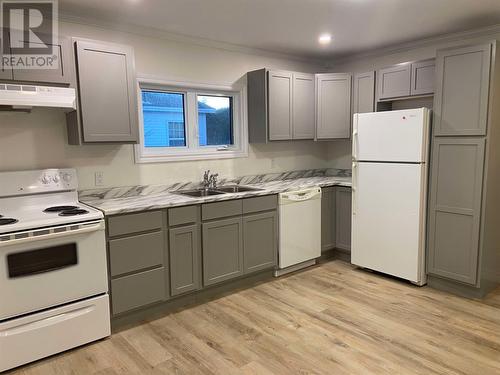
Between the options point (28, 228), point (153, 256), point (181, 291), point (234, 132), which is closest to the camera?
point (28, 228)

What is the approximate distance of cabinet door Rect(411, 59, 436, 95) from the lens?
362 cm

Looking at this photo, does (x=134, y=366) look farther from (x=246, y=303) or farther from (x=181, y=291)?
(x=246, y=303)

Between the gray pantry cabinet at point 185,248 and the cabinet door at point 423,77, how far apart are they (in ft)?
6.03

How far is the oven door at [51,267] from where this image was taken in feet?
7.33

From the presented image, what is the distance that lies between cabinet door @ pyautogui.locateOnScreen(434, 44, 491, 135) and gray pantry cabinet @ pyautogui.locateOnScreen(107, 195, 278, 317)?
5.67 feet

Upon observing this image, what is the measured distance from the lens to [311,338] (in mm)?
2658

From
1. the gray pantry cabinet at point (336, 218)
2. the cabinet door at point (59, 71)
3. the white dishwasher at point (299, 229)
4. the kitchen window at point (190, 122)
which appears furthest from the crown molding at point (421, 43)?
the cabinet door at point (59, 71)

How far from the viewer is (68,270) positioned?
2.45 meters

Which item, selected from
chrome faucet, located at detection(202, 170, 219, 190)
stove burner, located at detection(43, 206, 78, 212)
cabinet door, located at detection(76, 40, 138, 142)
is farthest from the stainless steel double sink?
stove burner, located at detection(43, 206, 78, 212)

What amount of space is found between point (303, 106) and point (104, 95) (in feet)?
7.64

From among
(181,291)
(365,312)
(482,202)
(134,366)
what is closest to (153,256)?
(181,291)

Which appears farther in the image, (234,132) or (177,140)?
(234,132)

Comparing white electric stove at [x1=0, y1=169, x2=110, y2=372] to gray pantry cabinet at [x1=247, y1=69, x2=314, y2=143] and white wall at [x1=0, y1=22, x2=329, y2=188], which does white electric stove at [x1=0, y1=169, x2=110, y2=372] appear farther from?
gray pantry cabinet at [x1=247, y1=69, x2=314, y2=143]

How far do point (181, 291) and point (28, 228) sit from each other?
1321 mm
